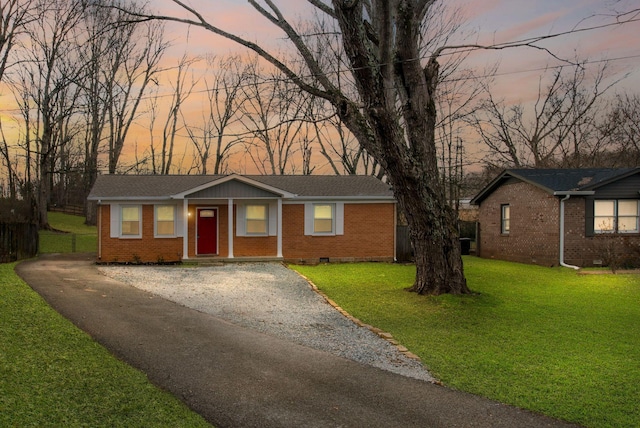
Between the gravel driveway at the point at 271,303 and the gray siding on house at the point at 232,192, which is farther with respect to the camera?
the gray siding on house at the point at 232,192

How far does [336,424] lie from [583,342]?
5.27 meters

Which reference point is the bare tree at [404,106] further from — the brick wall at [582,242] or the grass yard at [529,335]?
the brick wall at [582,242]

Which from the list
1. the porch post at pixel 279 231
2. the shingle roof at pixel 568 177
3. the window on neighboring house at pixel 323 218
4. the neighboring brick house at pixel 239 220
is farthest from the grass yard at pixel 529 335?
the window on neighboring house at pixel 323 218

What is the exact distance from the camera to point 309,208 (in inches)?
893

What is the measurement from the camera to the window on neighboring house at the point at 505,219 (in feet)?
78.5

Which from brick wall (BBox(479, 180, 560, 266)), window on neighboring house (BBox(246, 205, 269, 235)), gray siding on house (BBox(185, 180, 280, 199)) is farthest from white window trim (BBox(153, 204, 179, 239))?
brick wall (BBox(479, 180, 560, 266))

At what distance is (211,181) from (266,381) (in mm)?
15674

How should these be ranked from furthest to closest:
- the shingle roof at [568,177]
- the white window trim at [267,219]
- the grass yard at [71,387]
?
1. the white window trim at [267,219]
2. the shingle roof at [568,177]
3. the grass yard at [71,387]

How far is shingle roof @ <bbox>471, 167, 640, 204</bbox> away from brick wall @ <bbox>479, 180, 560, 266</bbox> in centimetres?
38

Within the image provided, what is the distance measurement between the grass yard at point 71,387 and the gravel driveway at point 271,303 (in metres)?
2.88

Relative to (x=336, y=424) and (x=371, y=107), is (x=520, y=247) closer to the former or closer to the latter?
(x=371, y=107)

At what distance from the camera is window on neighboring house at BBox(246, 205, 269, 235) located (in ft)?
A: 73.3

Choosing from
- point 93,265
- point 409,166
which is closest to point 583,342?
point 409,166

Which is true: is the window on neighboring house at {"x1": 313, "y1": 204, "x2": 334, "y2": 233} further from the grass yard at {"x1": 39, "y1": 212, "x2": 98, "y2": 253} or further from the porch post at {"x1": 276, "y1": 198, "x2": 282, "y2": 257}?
the grass yard at {"x1": 39, "y1": 212, "x2": 98, "y2": 253}
